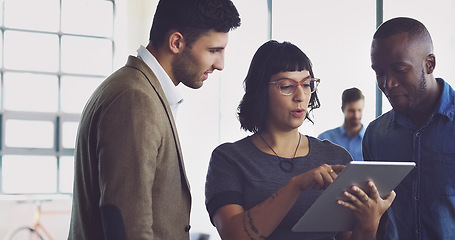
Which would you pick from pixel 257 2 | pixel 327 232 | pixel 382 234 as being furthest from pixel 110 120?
pixel 257 2

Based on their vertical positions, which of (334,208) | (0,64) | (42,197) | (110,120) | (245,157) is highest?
(0,64)

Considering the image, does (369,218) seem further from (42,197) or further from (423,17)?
(42,197)

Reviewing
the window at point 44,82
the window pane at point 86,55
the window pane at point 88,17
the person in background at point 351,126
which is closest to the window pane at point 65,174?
the window at point 44,82

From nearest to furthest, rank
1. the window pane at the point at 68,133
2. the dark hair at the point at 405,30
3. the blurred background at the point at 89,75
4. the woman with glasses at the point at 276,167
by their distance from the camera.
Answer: the woman with glasses at the point at 276,167
the dark hair at the point at 405,30
the blurred background at the point at 89,75
the window pane at the point at 68,133

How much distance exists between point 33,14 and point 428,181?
177 inches

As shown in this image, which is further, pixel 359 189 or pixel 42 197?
pixel 42 197

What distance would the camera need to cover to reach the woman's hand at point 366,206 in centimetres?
154

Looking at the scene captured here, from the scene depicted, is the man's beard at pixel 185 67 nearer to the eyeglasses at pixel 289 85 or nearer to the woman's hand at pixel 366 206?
the eyeglasses at pixel 289 85

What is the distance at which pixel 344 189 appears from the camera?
1.51m

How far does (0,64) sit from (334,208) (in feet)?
14.4

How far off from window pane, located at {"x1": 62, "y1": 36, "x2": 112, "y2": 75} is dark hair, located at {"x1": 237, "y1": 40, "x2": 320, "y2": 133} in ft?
12.5

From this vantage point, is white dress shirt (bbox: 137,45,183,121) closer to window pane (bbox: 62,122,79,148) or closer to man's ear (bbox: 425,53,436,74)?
man's ear (bbox: 425,53,436,74)

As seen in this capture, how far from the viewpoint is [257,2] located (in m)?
5.37

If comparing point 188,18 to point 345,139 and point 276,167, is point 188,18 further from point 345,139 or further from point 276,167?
point 345,139
